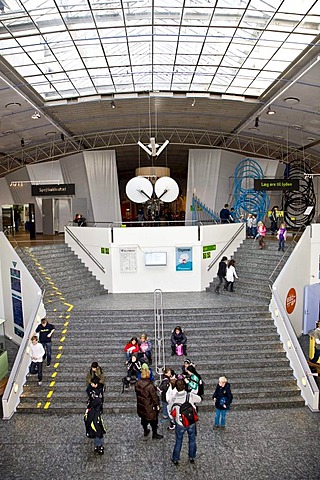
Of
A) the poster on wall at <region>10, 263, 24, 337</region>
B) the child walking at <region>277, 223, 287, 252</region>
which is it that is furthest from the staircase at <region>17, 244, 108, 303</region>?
the child walking at <region>277, 223, 287, 252</region>

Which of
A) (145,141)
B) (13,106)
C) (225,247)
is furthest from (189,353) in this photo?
(145,141)

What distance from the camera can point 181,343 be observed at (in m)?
9.48

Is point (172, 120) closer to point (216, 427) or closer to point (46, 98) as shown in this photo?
point (46, 98)

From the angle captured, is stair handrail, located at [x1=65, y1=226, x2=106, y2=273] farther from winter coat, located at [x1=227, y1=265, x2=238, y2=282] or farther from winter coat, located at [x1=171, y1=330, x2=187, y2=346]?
winter coat, located at [x1=171, y1=330, x2=187, y2=346]

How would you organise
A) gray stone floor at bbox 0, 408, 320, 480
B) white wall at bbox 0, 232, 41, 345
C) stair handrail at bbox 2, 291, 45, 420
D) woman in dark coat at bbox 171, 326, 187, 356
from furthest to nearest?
1. white wall at bbox 0, 232, 41, 345
2. woman in dark coat at bbox 171, 326, 187, 356
3. stair handrail at bbox 2, 291, 45, 420
4. gray stone floor at bbox 0, 408, 320, 480

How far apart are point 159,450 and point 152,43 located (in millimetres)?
13149

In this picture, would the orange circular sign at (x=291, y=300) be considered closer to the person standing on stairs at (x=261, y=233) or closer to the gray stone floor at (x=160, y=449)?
the person standing on stairs at (x=261, y=233)

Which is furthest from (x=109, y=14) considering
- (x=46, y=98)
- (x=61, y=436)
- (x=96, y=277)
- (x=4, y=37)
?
(x=61, y=436)

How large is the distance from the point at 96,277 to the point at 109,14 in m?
8.90

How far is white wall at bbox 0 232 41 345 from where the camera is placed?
12.6 meters

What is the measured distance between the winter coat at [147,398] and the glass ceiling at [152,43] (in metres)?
10.7

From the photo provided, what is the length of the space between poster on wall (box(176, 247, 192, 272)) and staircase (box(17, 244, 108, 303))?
2858 mm

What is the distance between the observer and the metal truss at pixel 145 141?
980 inches

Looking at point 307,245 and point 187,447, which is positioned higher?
point 307,245
